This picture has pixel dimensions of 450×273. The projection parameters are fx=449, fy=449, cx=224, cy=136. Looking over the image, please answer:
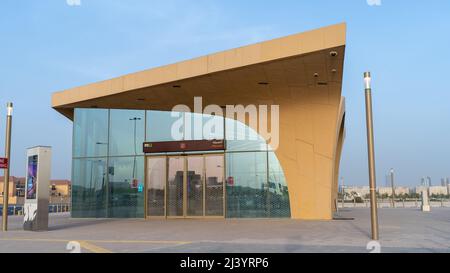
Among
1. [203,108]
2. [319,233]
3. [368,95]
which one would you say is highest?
[203,108]

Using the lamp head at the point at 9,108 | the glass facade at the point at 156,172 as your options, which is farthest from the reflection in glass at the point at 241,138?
the lamp head at the point at 9,108

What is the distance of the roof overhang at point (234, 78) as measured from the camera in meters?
13.9

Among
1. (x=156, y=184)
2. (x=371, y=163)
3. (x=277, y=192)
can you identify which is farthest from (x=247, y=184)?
(x=371, y=163)

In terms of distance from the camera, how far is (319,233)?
12.5m

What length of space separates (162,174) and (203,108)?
3848mm

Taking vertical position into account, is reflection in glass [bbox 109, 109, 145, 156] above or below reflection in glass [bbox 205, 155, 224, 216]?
above

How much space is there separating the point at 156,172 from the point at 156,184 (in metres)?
0.59

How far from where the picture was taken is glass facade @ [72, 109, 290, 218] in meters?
20.1

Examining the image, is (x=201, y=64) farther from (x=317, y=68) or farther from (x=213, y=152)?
(x=213, y=152)

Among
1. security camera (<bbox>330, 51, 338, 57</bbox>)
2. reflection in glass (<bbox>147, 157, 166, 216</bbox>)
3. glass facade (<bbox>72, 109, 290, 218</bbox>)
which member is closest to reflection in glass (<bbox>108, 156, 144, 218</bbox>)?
glass facade (<bbox>72, 109, 290, 218</bbox>)

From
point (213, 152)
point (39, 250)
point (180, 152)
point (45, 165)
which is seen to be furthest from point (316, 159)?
point (39, 250)

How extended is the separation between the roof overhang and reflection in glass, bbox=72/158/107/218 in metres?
3.03

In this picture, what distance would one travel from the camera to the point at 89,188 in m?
22.8

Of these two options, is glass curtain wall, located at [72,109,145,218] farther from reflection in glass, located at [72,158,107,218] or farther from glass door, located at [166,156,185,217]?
glass door, located at [166,156,185,217]
